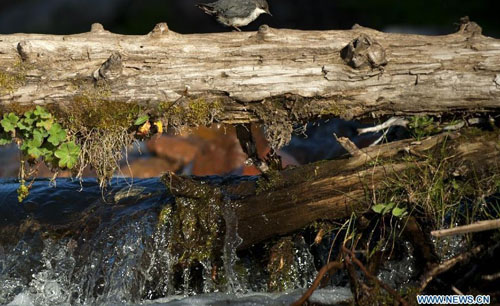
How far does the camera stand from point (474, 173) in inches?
196

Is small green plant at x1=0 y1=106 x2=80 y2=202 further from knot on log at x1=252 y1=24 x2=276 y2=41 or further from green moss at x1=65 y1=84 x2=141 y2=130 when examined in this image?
knot on log at x1=252 y1=24 x2=276 y2=41

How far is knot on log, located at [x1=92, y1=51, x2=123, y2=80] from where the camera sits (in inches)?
195

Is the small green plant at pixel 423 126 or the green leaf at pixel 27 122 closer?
the green leaf at pixel 27 122

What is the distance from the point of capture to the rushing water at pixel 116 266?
534cm

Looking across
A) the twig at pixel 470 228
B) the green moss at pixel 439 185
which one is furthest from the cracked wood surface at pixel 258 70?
the twig at pixel 470 228

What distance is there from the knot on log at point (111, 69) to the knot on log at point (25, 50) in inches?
18.2

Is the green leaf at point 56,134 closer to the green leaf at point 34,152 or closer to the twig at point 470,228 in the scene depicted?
the green leaf at point 34,152

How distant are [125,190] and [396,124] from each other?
2.39m

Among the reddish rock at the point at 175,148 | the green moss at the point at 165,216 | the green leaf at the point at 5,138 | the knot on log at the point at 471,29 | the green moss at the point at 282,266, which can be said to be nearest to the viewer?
the green leaf at the point at 5,138

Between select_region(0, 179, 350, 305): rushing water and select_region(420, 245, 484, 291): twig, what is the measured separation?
602 mm

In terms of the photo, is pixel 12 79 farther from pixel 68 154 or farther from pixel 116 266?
pixel 116 266

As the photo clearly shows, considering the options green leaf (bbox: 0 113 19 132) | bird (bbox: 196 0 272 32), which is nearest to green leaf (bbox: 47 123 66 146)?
green leaf (bbox: 0 113 19 132)

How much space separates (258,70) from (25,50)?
159 centimetres

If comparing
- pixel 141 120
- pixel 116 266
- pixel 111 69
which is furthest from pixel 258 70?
pixel 116 266
